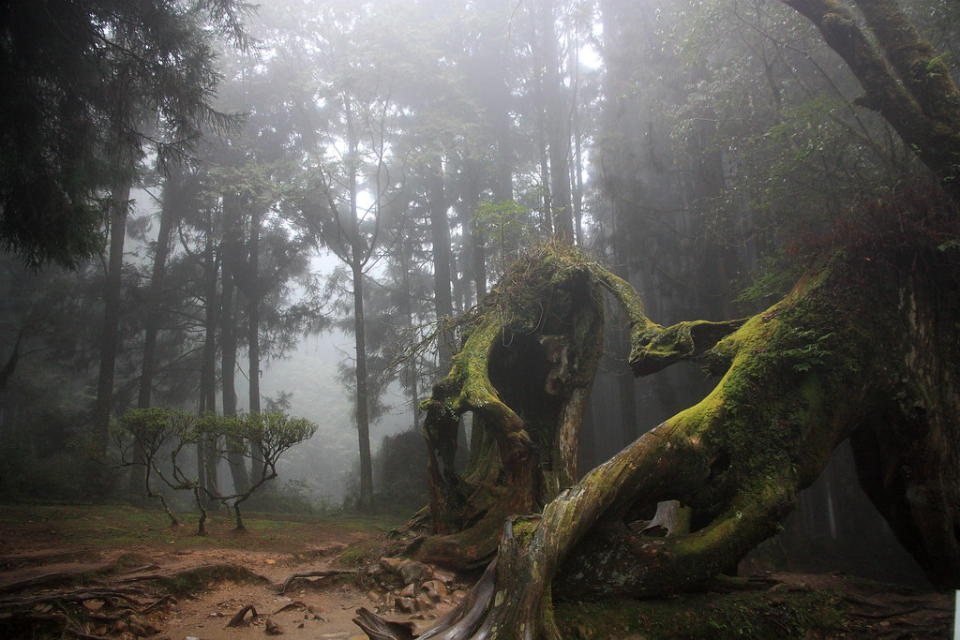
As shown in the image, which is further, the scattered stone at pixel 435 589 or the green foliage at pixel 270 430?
the green foliage at pixel 270 430

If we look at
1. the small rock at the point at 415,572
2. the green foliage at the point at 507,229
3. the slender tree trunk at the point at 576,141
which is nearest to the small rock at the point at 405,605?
the small rock at the point at 415,572

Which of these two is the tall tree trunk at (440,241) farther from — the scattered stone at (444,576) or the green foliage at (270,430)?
the scattered stone at (444,576)

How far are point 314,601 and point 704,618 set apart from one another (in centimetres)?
363

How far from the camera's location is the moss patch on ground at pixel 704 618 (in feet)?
12.3

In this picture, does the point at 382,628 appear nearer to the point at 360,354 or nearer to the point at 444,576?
the point at 444,576

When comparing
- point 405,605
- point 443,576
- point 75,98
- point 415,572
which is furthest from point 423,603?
point 75,98

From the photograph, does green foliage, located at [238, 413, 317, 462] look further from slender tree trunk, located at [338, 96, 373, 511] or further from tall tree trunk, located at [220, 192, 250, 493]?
tall tree trunk, located at [220, 192, 250, 493]

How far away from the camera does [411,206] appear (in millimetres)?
19781

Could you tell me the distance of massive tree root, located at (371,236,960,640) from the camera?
4164 millimetres

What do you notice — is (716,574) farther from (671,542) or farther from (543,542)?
(543,542)

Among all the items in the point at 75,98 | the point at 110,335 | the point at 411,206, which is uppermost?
the point at 411,206

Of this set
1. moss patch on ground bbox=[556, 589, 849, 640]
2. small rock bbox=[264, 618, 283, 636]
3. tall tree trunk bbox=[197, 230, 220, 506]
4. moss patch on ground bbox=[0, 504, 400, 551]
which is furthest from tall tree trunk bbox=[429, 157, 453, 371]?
moss patch on ground bbox=[556, 589, 849, 640]

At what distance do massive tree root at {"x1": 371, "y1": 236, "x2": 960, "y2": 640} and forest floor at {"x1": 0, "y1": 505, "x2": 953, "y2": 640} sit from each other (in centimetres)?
34

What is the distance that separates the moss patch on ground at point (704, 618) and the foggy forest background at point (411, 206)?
20.2ft
